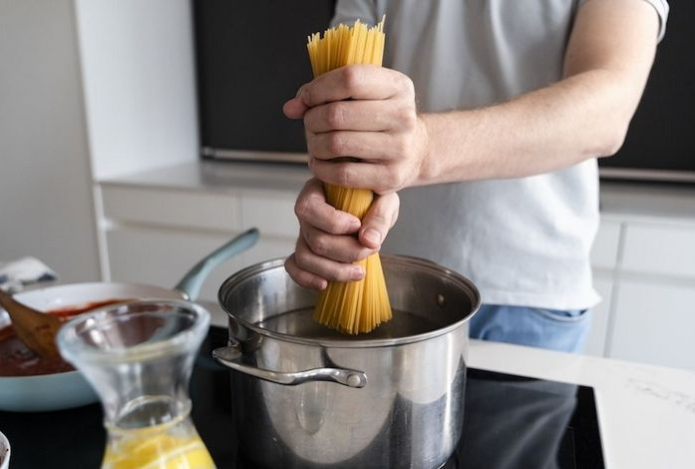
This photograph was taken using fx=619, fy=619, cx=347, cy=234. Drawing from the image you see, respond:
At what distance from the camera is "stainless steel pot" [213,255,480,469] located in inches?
16.0

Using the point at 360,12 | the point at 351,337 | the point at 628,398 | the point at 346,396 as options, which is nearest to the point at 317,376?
the point at 346,396

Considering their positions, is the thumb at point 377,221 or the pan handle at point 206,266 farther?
the pan handle at point 206,266

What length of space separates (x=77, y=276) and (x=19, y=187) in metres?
0.29

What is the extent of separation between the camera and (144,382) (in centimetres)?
32

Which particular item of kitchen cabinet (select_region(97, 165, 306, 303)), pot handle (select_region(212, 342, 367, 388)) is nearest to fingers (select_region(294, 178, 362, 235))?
pot handle (select_region(212, 342, 367, 388))

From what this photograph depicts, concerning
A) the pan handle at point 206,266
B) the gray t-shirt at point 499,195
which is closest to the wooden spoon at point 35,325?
the pan handle at point 206,266

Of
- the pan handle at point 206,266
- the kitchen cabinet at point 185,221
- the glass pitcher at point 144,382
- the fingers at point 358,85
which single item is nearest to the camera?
the glass pitcher at point 144,382

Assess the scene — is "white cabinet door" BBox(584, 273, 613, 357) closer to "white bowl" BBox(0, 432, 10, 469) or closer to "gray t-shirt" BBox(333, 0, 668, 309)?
"gray t-shirt" BBox(333, 0, 668, 309)

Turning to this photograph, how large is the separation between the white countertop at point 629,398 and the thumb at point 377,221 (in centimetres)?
25

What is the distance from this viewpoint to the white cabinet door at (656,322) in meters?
1.37

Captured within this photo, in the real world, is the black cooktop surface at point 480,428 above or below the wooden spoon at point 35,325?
below

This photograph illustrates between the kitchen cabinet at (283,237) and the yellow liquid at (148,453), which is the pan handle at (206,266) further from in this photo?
the kitchen cabinet at (283,237)

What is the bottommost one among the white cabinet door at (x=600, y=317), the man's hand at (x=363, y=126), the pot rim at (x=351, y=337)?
the white cabinet door at (x=600, y=317)

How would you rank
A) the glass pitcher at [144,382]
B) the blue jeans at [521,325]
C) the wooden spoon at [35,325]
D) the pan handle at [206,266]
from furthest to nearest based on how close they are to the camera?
the blue jeans at [521,325]
the pan handle at [206,266]
the wooden spoon at [35,325]
the glass pitcher at [144,382]
